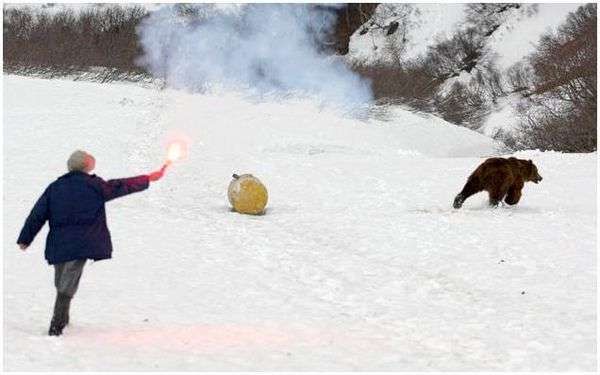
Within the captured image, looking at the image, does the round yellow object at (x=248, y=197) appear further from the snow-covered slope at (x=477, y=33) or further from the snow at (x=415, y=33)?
the snow at (x=415, y=33)

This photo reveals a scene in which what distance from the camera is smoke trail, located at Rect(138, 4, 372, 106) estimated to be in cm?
6531

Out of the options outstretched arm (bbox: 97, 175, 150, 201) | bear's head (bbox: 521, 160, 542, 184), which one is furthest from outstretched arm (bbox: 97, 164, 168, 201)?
bear's head (bbox: 521, 160, 542, 184)

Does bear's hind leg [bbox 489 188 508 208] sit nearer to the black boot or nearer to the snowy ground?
the snowy ground

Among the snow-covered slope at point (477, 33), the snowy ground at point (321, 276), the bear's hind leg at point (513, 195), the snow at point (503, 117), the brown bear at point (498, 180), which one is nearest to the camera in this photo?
the snowy ground at point (321, 276)

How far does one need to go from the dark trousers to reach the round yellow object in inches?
371

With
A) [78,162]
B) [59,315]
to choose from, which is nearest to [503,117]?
[78,162]

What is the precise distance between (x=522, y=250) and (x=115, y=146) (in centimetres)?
2081

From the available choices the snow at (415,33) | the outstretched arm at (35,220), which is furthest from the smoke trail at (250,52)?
the outstretched arm at (35,220)

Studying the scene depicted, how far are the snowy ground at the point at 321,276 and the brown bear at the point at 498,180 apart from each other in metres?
0.44

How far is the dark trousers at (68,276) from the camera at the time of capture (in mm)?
7668

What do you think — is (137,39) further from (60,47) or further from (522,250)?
(522,250)

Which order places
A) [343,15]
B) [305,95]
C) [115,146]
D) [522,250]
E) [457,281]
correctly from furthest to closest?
[343,15] < [305,95] < [115,146] < [522,250] < [457,281]

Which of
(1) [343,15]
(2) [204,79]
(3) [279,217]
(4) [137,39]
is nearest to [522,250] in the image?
(3) [279,217]

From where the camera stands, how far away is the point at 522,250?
41.4 feet
